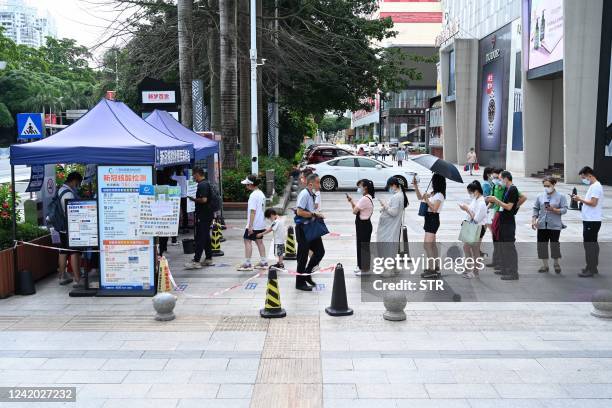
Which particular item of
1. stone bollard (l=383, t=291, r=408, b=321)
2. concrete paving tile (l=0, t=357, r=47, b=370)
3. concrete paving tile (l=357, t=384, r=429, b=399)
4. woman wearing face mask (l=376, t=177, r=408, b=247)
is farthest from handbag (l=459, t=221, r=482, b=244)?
concrete paving tile (l=0, t=357, r=47, b=370)

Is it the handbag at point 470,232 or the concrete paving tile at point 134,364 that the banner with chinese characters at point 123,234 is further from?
the handbag at point 470,232

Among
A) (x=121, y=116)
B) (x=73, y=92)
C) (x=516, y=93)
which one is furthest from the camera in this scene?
(x=73, y=92)

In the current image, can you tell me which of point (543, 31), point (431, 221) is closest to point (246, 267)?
point (431, 221)

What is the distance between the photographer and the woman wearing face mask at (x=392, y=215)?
9.84 meters

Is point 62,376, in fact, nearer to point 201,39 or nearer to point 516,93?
point 201,39

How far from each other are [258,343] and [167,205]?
2934 millimetres

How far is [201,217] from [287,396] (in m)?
5.68

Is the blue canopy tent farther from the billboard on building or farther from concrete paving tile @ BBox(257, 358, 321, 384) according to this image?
the billboard on building

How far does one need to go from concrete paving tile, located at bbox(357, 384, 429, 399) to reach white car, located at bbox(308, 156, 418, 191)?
60.8 ft

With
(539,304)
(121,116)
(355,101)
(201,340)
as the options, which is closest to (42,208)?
(121,116)

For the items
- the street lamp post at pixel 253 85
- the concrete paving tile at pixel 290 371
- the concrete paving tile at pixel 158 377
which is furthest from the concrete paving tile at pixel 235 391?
the street lamp post at pixel 253 85

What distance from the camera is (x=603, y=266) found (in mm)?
11055

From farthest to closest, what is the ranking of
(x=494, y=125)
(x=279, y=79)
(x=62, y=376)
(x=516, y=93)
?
1. (x=494, y=125)
2. (x=516, y=93)
3. (x=279, y=79)
4. (x=62, y=376)

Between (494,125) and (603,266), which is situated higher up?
(494,125)
